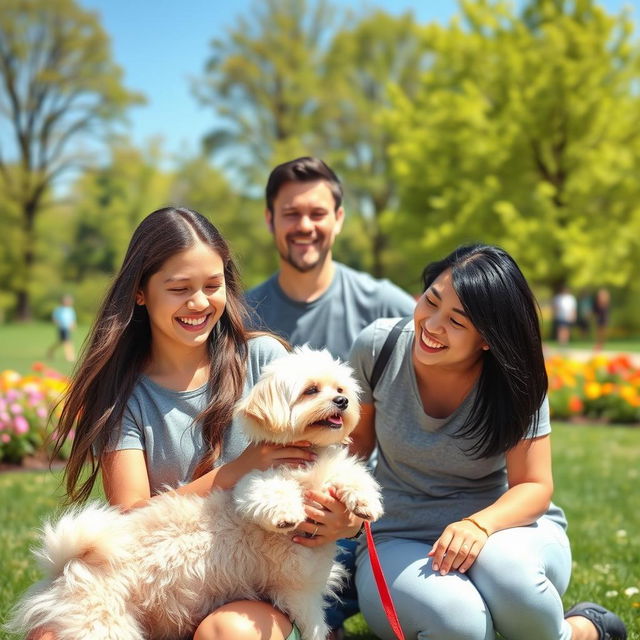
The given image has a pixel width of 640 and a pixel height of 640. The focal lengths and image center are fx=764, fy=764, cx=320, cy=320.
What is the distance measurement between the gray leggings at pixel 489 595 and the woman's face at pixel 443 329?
681 mm

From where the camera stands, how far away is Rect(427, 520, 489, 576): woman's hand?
2686 mm

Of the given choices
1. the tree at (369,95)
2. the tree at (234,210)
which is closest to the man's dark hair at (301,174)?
the tree at (234,210)

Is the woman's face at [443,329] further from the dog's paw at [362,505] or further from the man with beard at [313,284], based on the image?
the man with beard at [313,284]

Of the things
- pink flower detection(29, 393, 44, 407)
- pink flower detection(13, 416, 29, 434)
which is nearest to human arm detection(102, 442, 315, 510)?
pink flower detection(13, 416, 29, 434)

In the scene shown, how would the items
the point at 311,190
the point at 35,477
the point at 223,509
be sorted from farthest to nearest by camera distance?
1. the point at 35,477
2. the point at 311,190
3. the point at 223,509

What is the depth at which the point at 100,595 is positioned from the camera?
235cm

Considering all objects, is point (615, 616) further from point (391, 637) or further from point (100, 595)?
point (100, 595)

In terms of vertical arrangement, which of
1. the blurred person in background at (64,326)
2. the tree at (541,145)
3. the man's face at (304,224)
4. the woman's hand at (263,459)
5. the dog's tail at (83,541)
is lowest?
the blurred person in background at (64,326)

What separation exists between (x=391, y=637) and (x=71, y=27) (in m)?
41.8

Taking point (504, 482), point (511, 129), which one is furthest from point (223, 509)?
point (511, 129)

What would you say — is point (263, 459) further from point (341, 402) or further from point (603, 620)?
point (603, 620)

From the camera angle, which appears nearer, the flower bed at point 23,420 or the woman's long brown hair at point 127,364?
the woman's long brown hair at point 127,364

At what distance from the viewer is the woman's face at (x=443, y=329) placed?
2855 millimetres

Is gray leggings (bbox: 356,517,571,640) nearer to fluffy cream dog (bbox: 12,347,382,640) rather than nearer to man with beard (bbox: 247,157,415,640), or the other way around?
fluffy cream dog (bbox: 12,347,382,640)
